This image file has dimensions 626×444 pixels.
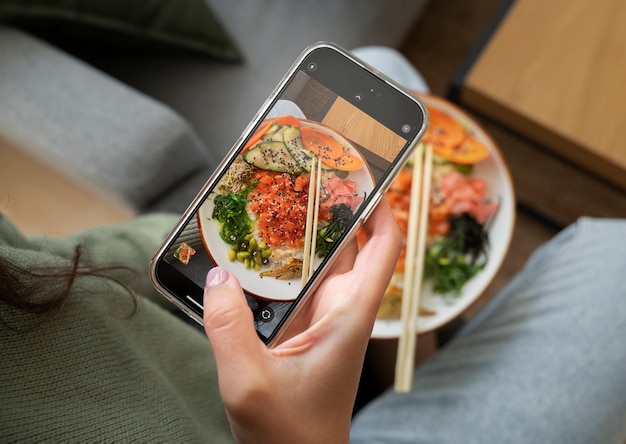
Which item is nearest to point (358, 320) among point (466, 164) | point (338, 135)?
point (338, 135)

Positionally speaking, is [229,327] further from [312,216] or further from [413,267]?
[413,267]

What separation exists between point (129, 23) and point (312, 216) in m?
0.67

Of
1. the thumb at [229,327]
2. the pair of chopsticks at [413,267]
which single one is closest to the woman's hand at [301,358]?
the thumb at [229,327]

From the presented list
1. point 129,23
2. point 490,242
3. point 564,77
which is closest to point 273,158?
point 490,242

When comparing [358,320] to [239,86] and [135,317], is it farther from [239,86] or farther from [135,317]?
[239,86]

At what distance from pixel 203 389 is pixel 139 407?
150 millimetres

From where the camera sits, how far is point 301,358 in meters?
0.53

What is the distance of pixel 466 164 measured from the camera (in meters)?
0.95

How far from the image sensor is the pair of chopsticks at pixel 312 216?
602 mm

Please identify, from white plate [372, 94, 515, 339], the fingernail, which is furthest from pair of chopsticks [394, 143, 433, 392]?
the fingernail

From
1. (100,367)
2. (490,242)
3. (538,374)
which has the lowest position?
(100,367)

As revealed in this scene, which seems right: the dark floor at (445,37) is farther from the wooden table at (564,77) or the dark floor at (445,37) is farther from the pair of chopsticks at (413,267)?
the pair of chopsticks at (413,267)

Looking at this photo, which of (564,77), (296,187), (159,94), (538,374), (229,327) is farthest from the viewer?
(159,94)

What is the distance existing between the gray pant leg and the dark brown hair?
526 millimetres
